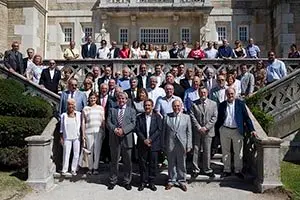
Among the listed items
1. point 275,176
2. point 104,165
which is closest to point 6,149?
point 104,165

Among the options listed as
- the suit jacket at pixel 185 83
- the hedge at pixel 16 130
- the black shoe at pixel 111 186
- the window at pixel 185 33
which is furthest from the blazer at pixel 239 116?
the window at pixel 185 33

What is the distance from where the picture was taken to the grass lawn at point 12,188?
8953mm

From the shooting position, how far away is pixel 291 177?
10375 mm

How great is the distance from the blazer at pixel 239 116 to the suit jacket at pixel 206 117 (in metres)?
0.20

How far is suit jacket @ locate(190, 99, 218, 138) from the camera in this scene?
977 centimetres

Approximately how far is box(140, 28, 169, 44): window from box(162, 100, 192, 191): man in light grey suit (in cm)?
1409

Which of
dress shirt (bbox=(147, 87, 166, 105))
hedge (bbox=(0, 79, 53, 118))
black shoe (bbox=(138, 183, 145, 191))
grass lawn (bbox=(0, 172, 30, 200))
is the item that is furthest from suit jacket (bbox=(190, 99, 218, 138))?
hedge (bbox=(0, 79, 53, 118))

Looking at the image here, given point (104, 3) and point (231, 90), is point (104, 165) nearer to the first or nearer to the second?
point (231, 90)

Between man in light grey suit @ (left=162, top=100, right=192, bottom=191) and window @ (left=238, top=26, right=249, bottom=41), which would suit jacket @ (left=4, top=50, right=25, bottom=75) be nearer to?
man in light grey suit @ (left=162, top=100, right=192, bottom=191)

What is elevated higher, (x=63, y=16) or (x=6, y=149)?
(x=63, y=16)

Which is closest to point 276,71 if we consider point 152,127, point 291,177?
point 291,177

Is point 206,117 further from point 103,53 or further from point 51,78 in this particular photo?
point 103,53

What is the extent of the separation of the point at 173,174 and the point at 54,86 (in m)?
4.88

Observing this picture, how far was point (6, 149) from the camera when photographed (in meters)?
10.6
